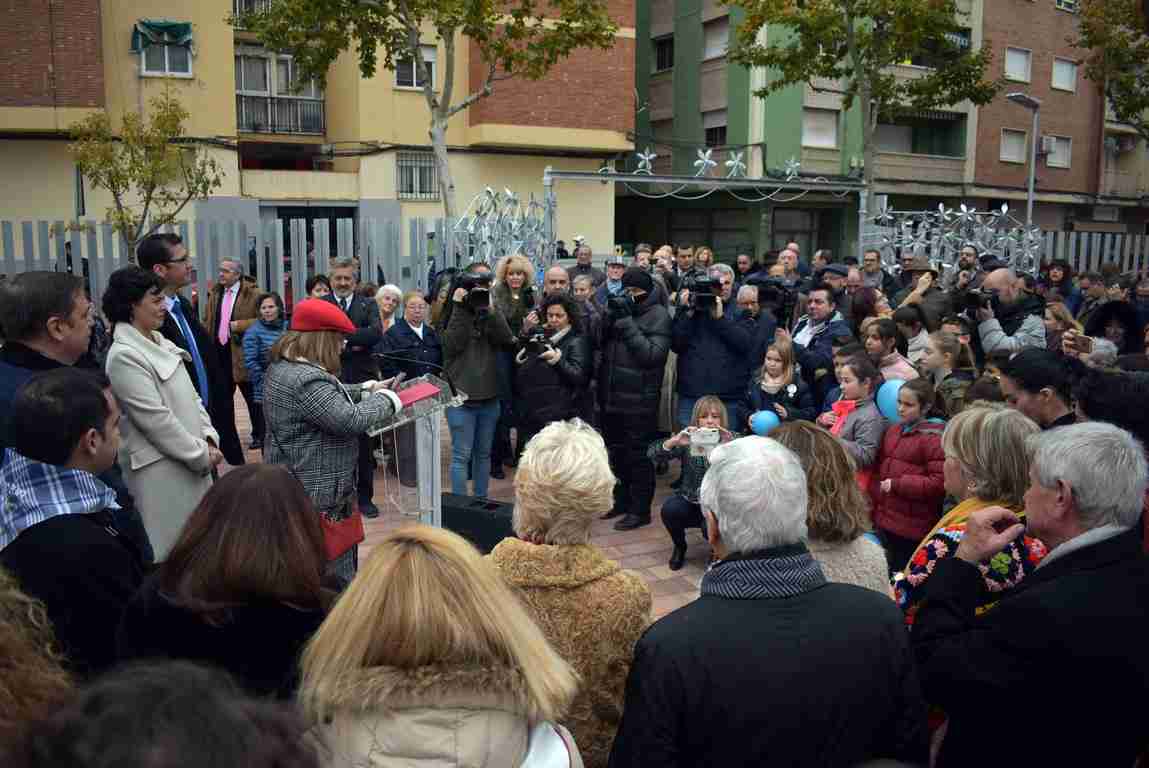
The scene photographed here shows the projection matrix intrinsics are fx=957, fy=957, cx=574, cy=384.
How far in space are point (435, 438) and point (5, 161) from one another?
21638 mm

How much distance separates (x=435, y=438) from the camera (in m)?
5.18

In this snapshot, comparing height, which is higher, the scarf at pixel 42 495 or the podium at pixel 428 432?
the scarf at pixel 42 495

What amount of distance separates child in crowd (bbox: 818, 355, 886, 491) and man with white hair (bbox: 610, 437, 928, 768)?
9.39 feet

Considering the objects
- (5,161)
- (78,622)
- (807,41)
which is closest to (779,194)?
(807,41)

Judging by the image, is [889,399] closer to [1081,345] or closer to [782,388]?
[782,388]

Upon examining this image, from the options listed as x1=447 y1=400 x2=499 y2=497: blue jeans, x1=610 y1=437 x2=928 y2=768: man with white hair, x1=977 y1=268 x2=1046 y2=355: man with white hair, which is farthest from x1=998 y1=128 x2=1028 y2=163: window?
x1=610 y1=437 x2=928 y2=768: man with white hair

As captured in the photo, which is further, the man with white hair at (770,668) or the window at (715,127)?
the window at (715,127)

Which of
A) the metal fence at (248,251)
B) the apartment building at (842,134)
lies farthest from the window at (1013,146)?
the metal fence at (248,251)

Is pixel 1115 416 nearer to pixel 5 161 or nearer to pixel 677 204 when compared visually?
pixel 5 161

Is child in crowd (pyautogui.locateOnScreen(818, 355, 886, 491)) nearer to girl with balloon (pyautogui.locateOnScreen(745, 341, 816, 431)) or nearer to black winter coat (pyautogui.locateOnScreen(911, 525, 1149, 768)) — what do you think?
girl with balloon (pyautogui.locateOnScreen(745, 341, 816, 431))

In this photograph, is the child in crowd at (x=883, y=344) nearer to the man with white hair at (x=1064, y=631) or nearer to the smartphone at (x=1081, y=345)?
the smartphone at (x=1081, y=345)

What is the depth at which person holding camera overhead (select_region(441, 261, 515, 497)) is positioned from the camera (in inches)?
265

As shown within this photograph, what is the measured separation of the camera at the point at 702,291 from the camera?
22.6 feet

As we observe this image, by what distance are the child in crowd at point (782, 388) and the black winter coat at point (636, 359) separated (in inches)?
30.8
